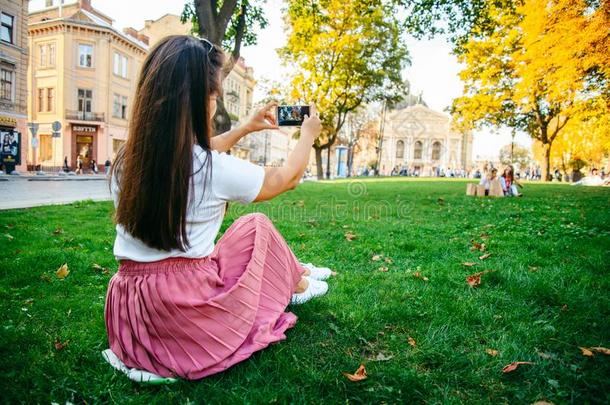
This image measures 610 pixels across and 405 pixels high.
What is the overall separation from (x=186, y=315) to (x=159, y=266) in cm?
29

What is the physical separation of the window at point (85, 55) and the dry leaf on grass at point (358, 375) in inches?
1596

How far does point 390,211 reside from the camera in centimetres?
906

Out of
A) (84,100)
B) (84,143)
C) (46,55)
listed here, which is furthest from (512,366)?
(46,55)

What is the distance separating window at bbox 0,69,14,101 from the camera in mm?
24984

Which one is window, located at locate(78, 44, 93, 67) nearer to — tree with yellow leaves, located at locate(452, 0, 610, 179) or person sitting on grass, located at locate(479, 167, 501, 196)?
tree with yellow leaves, located at locate(452, 0, 610, 179)

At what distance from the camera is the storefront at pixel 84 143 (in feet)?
113

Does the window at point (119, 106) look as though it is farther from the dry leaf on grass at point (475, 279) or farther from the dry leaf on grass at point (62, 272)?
the dry leaf on grass at point (475, 279)

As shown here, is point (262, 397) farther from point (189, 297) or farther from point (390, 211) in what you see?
point (390, 211)

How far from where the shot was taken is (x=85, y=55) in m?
34.3

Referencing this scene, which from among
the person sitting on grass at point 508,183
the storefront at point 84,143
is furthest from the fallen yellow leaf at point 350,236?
the storefront at point 84,143

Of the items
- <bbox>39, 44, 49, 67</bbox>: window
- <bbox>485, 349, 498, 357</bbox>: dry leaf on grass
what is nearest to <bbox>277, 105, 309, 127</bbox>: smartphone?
<bbox>485, 349, 498, 357</bbox>: dry leaf on grass

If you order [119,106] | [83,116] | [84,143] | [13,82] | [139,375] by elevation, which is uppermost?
[119,106]

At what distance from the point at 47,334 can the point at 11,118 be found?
30.2 metres

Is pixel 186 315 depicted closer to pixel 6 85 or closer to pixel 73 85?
pixel 6 85
